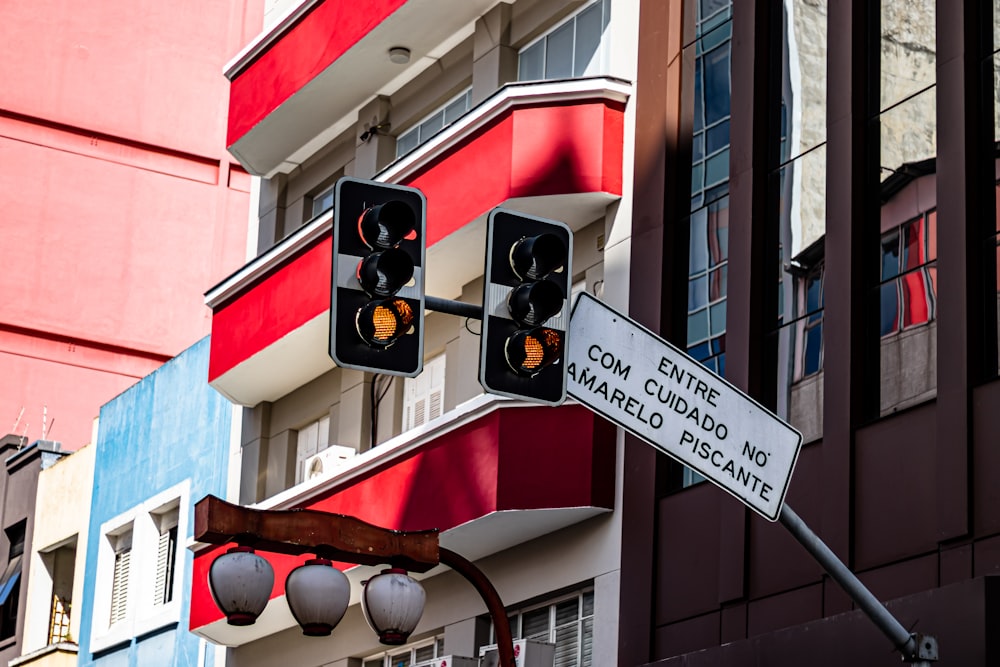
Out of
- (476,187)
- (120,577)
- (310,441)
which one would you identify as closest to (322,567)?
(476,187)

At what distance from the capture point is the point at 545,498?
18547 millimetres

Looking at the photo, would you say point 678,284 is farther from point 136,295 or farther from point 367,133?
point 136,295

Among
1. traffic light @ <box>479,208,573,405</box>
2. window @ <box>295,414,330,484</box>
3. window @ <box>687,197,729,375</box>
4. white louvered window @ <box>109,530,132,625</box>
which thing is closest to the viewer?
traffic light @ <box>479,208,573,405</box>

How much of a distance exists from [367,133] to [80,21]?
1888 centimetres

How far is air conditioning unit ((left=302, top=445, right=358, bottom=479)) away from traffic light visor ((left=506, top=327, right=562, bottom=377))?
1232 centimetres

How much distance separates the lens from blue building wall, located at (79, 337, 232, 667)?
88.3 feet

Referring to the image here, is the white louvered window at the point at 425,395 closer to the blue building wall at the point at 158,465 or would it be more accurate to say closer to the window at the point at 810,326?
the blue building wall at the point at 158,465

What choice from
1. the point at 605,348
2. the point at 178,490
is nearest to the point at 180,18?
the point at 178,490

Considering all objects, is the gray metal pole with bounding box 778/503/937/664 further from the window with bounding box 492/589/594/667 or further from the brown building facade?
the window with bounding box 492/589/594/667

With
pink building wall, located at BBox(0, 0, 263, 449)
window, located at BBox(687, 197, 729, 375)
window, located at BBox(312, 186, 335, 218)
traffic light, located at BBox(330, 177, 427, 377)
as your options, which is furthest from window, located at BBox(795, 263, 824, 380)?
pink building wall, located at BBox(0, 0, 263, 449)

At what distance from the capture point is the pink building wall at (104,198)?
40375 millimetres

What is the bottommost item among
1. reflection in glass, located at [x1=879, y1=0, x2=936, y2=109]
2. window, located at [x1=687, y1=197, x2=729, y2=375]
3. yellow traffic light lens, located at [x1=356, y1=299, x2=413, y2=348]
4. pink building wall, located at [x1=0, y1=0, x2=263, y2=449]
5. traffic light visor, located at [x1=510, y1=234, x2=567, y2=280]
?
yellow traffic light lens, located at [x1=356, y1=299, x2=413, y2=348]

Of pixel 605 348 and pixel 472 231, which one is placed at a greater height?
pixel 472 231

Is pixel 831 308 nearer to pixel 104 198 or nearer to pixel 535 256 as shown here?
pixel 535 256
